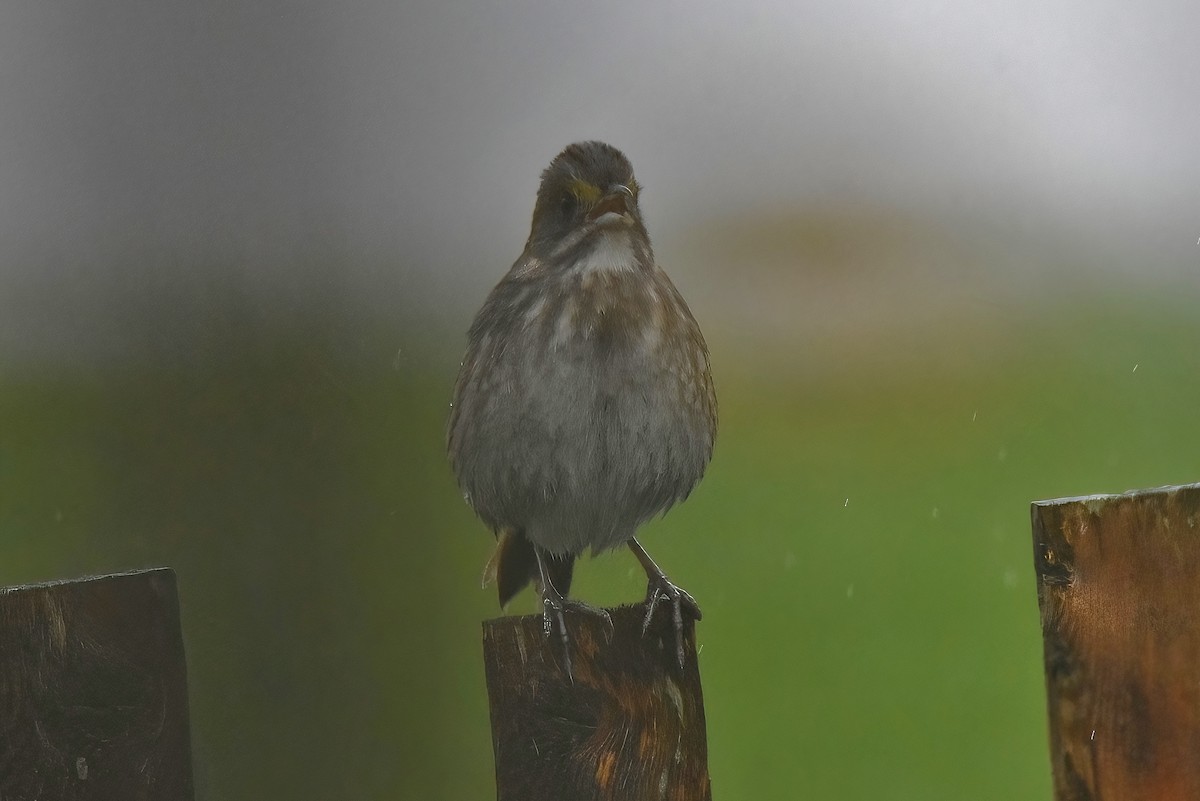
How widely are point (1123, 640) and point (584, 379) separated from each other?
2.94 ft

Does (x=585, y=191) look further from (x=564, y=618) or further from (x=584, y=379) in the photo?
(x=564, y=618)

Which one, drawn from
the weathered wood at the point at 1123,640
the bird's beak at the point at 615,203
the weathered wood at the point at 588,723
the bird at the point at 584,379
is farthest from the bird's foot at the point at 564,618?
the bird's beak at the point at 615,203

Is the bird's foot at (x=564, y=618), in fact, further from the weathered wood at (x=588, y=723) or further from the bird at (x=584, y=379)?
the bird at (x=584, y=379)

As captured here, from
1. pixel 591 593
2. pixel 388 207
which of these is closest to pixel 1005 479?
pixel 591 593

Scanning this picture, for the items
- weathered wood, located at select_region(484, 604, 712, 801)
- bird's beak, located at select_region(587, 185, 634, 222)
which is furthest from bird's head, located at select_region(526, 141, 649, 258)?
weathered wood, located at select_region(484, 604, 712, 801)

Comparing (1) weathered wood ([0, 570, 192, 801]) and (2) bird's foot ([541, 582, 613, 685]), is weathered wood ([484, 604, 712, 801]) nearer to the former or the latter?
(2) bird's foot ([541, 582, 613, 685])

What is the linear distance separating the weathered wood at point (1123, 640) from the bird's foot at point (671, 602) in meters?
0.47

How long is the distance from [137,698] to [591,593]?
133cm

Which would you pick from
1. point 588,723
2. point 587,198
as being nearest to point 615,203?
point 587,198

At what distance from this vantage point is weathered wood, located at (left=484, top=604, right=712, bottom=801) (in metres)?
1.28

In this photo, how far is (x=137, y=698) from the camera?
1247 millimetres

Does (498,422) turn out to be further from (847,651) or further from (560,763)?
(847,651)

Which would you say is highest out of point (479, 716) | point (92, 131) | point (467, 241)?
point (92, 131)

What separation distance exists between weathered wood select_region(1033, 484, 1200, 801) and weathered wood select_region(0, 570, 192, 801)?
1.02 meters
